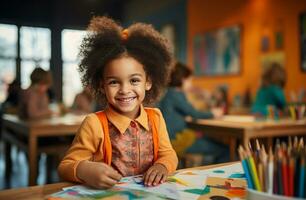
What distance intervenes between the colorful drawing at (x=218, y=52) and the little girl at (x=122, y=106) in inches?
181

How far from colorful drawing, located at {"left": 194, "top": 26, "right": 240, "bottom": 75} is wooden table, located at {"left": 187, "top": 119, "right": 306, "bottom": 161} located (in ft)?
9.45

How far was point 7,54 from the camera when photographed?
27.0 feet

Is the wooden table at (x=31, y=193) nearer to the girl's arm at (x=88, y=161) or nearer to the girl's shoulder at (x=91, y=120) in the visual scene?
the girl's arm at (x=88, y=161)

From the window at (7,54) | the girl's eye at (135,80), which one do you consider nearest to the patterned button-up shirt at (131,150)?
the girl's eye at (135,80)

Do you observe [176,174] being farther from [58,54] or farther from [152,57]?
[58,54]

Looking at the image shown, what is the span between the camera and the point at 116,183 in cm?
72

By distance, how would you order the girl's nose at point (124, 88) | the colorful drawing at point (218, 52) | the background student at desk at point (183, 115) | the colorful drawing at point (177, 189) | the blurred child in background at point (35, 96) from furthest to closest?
the colorful drawing at point (218, 52) → the blurred child in background at point (35, 96) → the background student at desk at point (183, 115) → the girl's nose at point (124, 88) → the colorful drawing at point (177, 189)

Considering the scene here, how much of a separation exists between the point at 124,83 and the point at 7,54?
8.18m

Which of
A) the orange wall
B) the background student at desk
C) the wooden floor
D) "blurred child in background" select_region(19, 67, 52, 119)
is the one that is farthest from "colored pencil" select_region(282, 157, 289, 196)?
the orange wall

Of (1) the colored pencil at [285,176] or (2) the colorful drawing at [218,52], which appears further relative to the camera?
(2) the colorful drawing at [218,52]

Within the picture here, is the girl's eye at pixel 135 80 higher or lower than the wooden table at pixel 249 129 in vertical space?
higher

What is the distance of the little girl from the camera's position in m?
0.84

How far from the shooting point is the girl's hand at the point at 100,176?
69cm

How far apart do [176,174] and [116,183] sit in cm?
17
